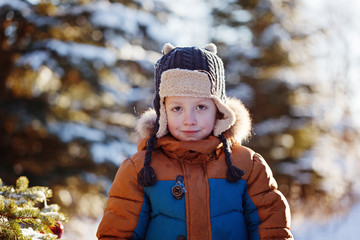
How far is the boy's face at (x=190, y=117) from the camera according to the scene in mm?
2170

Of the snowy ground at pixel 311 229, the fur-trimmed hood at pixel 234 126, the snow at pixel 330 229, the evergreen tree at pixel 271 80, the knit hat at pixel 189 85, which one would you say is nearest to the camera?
the knit hat at pixel 189 85

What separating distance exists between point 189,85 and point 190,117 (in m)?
0.19

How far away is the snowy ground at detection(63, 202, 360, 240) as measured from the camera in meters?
5.80

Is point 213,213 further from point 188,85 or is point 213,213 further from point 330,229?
point 330,229

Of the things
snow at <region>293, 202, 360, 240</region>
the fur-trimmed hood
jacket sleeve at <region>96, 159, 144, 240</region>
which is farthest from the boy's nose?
snow at <region>293, 202, 360, 240</region>

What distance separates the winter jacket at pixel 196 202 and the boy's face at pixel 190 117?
0.23 ft

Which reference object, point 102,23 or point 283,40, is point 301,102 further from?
point 102,23

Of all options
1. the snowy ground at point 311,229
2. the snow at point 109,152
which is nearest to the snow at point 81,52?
the snow at point 109,152

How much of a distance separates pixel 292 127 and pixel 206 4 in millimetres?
3973

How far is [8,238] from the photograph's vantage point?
1.76 meters

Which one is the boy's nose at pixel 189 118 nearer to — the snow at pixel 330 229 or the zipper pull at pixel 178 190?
the zipper pull at pixel 178 190

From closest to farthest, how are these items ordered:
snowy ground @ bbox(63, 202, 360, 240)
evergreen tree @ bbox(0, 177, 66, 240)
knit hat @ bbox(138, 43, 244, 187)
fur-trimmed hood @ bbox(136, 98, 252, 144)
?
evergreen tree @ bbox(0, 177, 66, 240) < knit hat @ bbox(138, 43, 244, 187) < fur-trimmed hood @ bbox(136, 98, 252, 144) < snowy ground @ bbox(63, 202, 360, 240)

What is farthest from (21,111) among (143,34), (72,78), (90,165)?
(143,34)

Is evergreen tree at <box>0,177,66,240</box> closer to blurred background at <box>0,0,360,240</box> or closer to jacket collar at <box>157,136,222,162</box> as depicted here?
jacket collar at <box>157,136,222,162</box>
